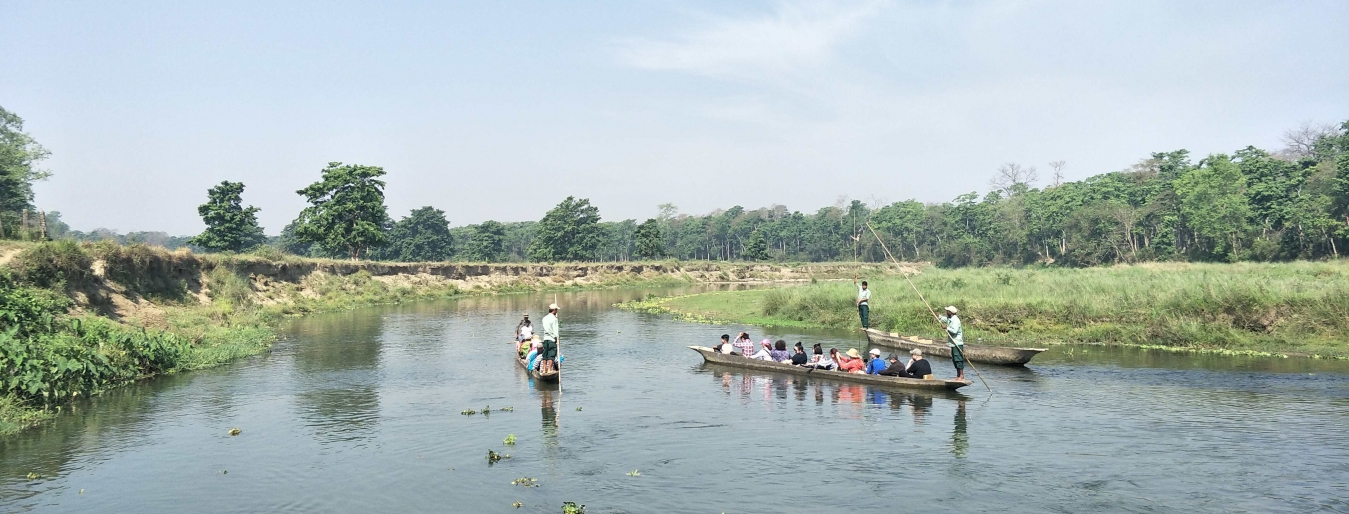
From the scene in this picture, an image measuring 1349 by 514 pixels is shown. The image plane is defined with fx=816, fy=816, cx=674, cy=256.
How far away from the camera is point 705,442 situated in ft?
57.4

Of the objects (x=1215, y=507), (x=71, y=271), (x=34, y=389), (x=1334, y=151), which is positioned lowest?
(x=1215, y=507)

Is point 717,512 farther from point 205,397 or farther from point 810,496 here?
point 205,397

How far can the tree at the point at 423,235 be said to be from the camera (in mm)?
126375

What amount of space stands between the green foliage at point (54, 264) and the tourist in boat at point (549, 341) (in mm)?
21045

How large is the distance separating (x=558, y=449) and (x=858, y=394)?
30.2 feet

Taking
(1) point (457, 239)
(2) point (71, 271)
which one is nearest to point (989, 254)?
(1) point (457, 239)

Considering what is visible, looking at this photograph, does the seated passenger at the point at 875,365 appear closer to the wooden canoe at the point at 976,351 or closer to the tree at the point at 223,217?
the wooden canoe at the point at 976,351

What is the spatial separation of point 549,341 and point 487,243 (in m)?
110

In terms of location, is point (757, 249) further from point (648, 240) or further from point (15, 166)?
point (15, 166)

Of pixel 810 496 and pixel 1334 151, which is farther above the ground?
pixel 1334 151

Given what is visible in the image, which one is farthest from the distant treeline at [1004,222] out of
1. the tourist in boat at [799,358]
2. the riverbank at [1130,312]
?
the tourist in boat at [799,358]

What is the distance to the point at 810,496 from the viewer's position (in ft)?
45.3

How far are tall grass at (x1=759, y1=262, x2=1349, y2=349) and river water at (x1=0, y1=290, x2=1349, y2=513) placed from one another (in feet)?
7.54

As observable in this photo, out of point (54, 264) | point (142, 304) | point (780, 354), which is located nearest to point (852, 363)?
point (780, 354)
